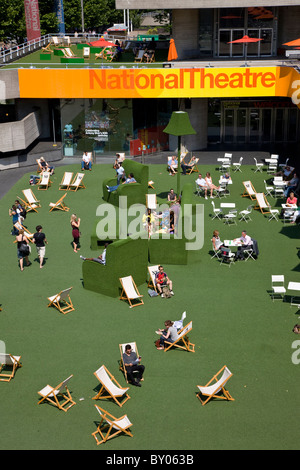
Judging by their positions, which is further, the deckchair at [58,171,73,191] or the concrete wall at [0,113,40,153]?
the concrete wall at [0,113,40,153]

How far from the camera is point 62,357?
15.5 meters

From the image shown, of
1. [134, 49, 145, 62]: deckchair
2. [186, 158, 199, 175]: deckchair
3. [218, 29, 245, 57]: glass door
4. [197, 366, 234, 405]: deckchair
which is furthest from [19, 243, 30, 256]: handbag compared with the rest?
[218, 29, 245, 57]: glass door

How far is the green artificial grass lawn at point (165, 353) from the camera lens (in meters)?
12.7

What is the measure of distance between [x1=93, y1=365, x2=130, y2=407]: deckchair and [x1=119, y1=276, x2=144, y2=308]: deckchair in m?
4.21

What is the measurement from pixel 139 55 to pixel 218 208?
52.8 feet

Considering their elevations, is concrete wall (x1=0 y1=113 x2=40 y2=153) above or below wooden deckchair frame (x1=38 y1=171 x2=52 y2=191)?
above

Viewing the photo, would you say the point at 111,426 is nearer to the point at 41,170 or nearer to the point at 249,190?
the point at 249,190

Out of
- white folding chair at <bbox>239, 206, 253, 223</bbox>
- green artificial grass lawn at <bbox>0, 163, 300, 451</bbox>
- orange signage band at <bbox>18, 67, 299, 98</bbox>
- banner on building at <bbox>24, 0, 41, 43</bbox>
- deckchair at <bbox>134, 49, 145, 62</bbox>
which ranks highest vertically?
banner on building at <bbox>24, 0, 41, 43</bbox>

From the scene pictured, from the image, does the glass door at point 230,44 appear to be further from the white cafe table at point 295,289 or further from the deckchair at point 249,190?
the white cafe table at point 295,289

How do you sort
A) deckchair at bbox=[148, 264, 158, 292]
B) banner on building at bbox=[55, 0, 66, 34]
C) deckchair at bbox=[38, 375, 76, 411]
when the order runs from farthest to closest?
banner on building at bbox=[55, 0, 66, 34] < deckchair at bbox=[148, 264, 158, 292] < deckchair at bbox=[38, 375, 76, 411]

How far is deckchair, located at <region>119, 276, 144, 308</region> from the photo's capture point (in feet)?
59.5

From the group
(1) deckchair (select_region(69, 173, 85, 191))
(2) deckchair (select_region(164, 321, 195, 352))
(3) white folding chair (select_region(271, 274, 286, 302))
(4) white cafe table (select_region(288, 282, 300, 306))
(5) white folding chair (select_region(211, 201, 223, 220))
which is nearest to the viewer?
(2) deckchair (select_region(164, 321, 195, 352))

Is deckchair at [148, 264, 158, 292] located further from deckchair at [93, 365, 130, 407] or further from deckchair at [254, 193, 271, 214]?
deckchair at [254, 193, 271, 214]
